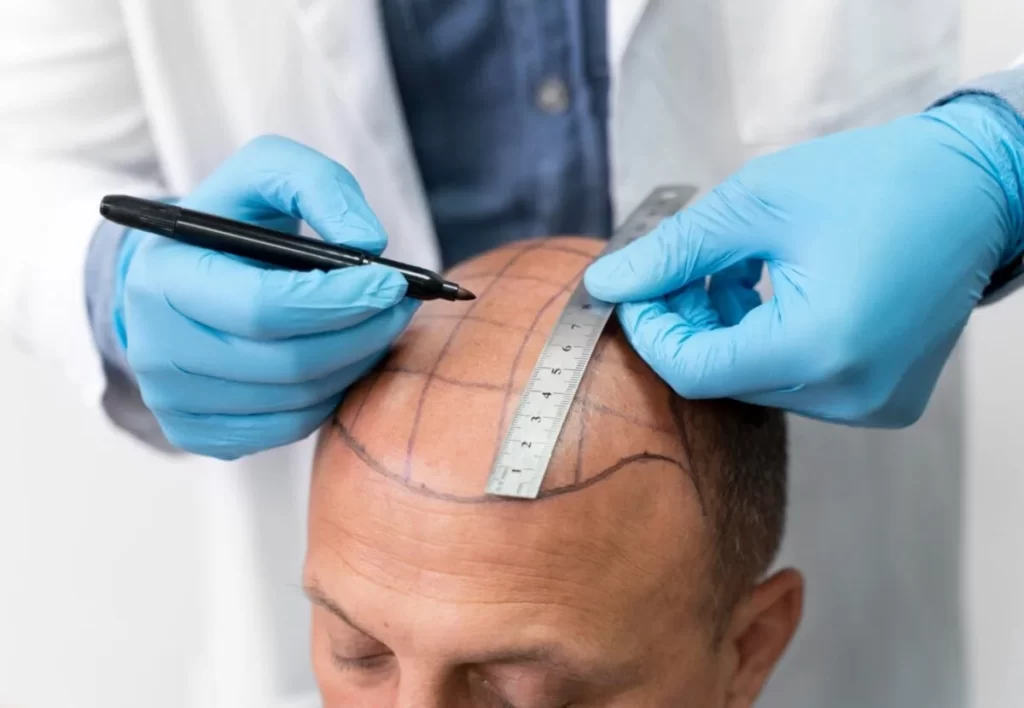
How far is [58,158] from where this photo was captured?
1393 millimetres

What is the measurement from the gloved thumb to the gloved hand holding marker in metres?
0.16

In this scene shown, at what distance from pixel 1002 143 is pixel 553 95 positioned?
1.95 ft

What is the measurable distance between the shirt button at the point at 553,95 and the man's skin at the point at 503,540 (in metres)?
0.40

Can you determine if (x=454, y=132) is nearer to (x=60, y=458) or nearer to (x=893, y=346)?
(x=893, y=346)

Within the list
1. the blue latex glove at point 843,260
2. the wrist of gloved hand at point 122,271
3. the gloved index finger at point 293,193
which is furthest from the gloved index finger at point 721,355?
the wrist of gloved hand at point 122,271

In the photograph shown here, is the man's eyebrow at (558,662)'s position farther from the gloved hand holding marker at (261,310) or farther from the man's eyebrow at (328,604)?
the gloved hand holding marker at (261,310)

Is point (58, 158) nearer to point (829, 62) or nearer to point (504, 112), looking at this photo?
point (504, 112)

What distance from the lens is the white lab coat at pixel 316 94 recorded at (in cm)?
125

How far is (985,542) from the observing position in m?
1.73

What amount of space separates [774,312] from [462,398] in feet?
1.10

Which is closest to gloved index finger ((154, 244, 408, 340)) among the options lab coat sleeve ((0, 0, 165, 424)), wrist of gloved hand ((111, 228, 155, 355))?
wrist of gloved hand ((111, 228, 155, 355))

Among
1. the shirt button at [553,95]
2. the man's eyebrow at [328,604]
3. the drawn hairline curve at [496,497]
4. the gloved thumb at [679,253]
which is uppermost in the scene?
the shirt button at [553,95]

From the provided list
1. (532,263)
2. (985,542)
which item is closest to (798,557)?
(985,542)

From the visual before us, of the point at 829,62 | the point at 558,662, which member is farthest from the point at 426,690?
the point at 829,62
